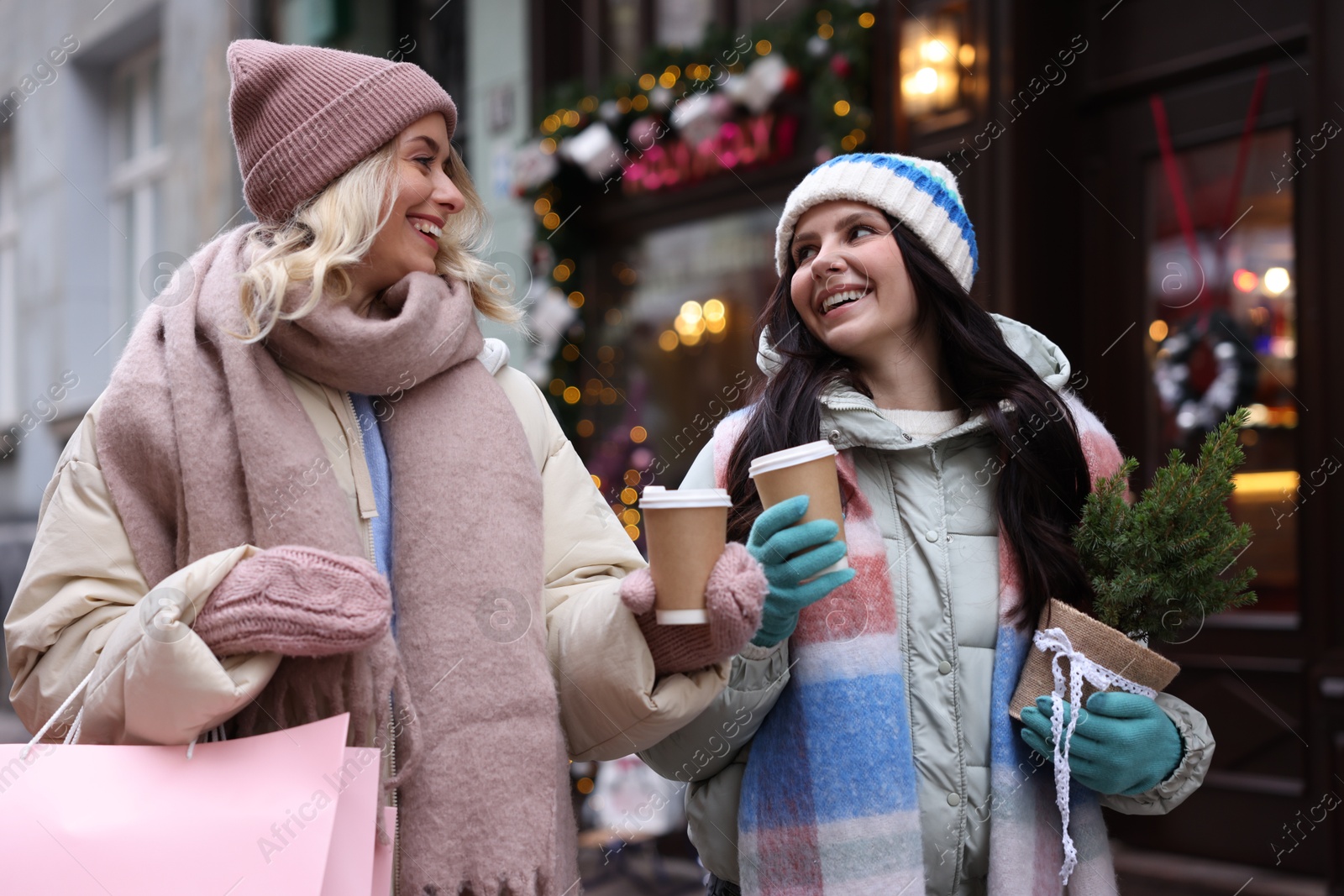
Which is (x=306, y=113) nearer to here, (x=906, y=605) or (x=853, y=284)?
(x=853, y=284)

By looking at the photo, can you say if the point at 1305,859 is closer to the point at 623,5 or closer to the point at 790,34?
the point at 790,34

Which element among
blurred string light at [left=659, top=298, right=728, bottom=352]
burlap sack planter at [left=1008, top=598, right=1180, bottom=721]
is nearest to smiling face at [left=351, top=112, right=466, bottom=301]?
burlap sack planter at [left=1008, top=598, right=1180, bottom=721]

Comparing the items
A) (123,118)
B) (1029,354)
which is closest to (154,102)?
(123,118)

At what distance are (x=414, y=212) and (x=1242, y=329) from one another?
3475 mm

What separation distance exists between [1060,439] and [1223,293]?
2697 mm

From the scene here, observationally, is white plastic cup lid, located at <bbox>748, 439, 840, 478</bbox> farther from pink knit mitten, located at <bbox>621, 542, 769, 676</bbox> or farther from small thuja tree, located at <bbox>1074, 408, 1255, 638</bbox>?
small thuja tree, located at <bbox>1074, 408, 1255, 638</bbox>

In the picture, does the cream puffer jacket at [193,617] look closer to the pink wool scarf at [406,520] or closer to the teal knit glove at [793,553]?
the pink wool scarf at [406,520]

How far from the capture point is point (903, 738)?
1.86m

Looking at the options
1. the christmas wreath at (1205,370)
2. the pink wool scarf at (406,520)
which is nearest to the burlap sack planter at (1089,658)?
the pink wool scarf at (406,520)

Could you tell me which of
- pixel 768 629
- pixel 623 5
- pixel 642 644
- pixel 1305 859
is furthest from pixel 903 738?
pixel 623 5

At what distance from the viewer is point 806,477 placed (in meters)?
1.68

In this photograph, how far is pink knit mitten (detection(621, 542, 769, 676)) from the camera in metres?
1.57

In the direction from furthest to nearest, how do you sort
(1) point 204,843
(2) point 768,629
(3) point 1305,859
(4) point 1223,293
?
(4) point 1223,293 < (3) point 1305,859 < (2) point 768,629 < (1) point 204,843

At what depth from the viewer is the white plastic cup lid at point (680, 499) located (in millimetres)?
1564
